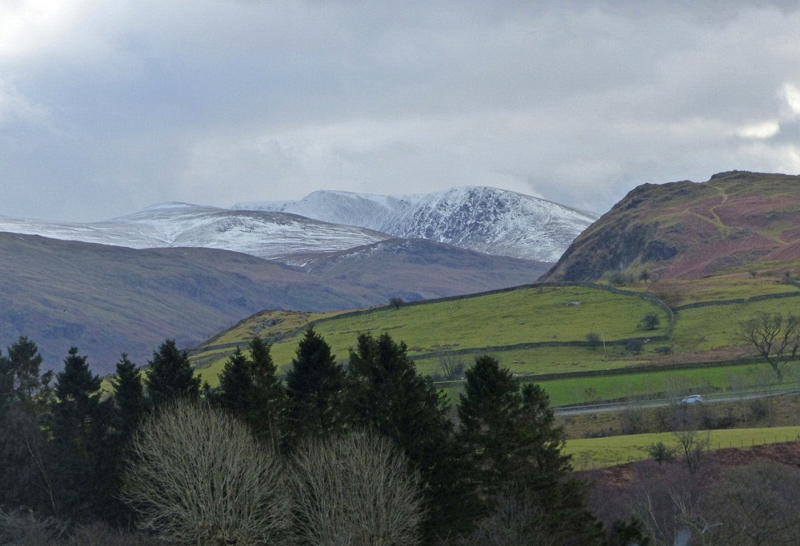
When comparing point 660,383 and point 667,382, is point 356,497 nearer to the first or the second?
point 667,382

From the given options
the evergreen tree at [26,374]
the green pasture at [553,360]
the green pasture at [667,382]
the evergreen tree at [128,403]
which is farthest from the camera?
the green pasture at [553,360]

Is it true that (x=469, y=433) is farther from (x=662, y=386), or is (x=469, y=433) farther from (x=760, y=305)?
(x=760, y=305)

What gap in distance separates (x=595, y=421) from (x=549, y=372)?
60.6 ft

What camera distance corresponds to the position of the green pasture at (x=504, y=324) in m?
108

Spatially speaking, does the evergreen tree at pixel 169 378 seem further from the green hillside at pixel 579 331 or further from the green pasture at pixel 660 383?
the green hillside at pixel 579 331

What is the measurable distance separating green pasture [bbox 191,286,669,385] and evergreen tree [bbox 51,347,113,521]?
157ft

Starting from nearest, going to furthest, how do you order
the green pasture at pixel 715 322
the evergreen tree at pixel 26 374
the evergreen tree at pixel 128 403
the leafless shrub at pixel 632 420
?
1. the evergreen tree at pixel 128 403
2. the evergreen tree at pixel 26 374
3. the leafless shrub at pixel 632 420
4. the green pasture at pixel 715 322

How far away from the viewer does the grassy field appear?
2264 inches

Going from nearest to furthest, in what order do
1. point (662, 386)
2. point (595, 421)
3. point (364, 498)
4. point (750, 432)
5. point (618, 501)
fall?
point (364, 498) < point (618, 501) < point (750, 432) < point (595, 421) < point (662, 386)

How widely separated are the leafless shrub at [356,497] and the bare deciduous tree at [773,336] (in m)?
57.9

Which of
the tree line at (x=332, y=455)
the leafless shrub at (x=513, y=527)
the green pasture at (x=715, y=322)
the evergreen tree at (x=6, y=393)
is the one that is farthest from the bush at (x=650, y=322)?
the leafless shrub at (x=513, y=527)

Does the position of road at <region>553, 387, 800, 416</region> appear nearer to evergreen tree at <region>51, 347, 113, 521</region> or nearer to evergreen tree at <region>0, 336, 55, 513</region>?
evergreen tree at <region>51, 347, 113, 521</region>

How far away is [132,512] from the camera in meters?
48.1

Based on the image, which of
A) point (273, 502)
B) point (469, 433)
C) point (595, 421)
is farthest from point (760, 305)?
point (273, 502)
